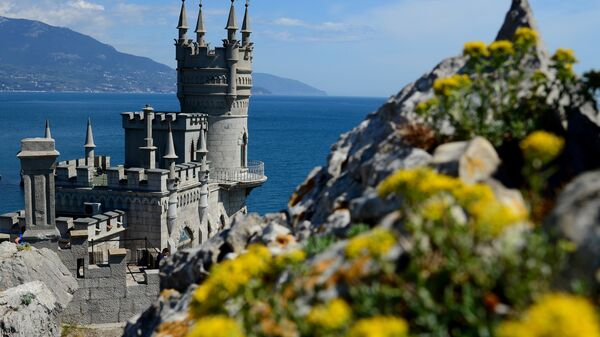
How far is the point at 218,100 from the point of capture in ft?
114

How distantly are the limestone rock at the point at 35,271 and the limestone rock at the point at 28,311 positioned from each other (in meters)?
0.68

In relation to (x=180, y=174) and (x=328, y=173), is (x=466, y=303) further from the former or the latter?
(x=180, y=174)

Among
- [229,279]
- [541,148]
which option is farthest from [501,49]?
[229,279]

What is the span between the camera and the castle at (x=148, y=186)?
19484 millimetres

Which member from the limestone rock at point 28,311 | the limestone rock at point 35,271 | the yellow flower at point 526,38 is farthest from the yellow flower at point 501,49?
the limestone rock at point 35,271

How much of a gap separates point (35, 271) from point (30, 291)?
188 cm

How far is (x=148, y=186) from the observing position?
2625 cm

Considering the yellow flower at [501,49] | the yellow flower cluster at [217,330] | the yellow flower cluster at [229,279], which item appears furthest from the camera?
the yellow flower at [501,49]

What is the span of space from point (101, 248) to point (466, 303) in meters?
19.3

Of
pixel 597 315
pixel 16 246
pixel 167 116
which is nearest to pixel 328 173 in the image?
pixel 597 315

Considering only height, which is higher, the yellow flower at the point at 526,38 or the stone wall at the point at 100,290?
the yellow flower at the point at 526,38

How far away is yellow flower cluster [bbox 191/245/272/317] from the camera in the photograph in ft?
17.3

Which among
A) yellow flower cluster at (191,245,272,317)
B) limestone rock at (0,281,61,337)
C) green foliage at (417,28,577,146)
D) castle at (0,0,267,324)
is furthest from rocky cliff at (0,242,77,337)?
yellow flower cluster at (191,245,272,317)

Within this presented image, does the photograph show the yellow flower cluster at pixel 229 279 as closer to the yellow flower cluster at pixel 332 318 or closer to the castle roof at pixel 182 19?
the yellow flower cluster at pixel 332 318
